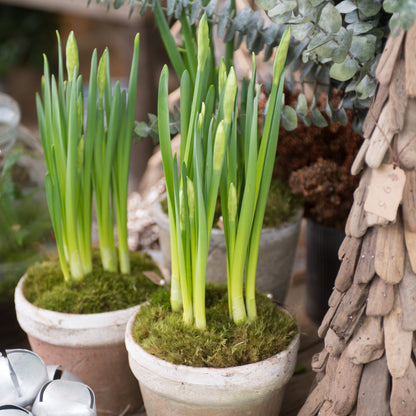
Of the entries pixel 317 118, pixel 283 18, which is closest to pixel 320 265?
pixel 317 118

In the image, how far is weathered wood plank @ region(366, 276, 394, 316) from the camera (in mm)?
608

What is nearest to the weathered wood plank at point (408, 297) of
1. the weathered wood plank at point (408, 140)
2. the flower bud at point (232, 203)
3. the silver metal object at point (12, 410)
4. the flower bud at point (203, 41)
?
the weathered wood plank at point (408, 140)

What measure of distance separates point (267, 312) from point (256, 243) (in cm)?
11

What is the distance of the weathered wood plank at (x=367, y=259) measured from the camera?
Result: 61 cm

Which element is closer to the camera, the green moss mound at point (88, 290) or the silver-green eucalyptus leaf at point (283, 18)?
the silver-green eucalyptus leaf at point (283, 18)

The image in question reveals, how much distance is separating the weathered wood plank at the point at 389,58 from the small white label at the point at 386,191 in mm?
93

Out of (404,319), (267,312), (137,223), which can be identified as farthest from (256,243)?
(137,223)

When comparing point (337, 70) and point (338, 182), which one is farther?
point (338, 182)

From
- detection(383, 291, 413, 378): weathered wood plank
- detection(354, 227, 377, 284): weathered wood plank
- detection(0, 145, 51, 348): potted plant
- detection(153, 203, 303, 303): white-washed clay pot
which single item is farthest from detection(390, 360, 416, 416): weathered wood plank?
detection(0, 145, 51, 348): potted plant

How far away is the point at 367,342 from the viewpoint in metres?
0.62

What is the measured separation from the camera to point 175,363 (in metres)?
0.69

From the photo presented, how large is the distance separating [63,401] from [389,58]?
1.85 ft

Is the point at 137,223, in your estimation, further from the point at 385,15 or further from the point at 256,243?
the point at 385,15

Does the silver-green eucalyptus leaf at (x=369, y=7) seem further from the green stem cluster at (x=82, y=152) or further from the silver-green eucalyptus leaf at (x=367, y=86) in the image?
the green stem cluster at (x=82, y=152)
